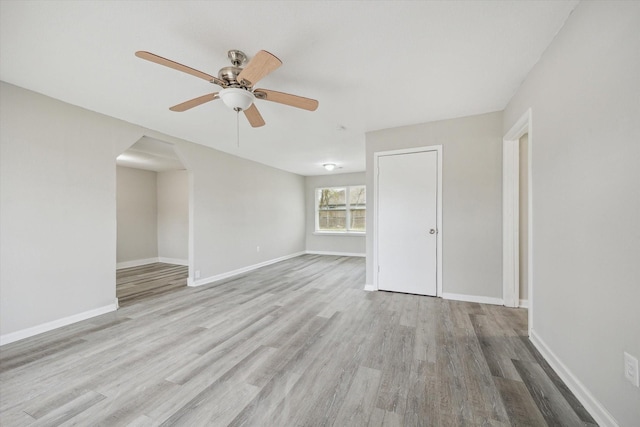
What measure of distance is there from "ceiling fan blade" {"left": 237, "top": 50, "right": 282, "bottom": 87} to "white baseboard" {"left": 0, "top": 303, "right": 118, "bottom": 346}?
3.24 meters

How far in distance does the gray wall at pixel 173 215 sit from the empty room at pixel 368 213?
1.98 m

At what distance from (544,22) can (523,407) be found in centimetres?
250

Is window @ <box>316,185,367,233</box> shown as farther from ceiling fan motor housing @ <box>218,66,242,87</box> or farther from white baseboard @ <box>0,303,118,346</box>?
ceiling fan motor housing @ <box>218,66,242,87</box>

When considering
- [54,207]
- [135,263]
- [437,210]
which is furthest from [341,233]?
[54,207]

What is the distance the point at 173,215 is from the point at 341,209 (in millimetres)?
4631

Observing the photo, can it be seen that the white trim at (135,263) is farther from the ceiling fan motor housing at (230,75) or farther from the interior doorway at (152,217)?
the ceiling fan motor housing at (230,75)

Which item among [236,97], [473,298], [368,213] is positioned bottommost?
[473,298]

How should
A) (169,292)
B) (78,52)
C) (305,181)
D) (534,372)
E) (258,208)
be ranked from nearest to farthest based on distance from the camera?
1. (534,372)
2. (78,52)
3. (169,292)
4. (258,208)
5. (305,181)

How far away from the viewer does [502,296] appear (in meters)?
3.20

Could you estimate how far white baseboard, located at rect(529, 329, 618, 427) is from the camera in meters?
1.35

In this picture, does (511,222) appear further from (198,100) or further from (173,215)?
(173,215)

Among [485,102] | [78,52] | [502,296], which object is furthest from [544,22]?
[78,52]

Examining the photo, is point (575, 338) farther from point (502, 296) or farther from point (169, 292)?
point (169, 292)

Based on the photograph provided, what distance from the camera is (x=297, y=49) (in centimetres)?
195
